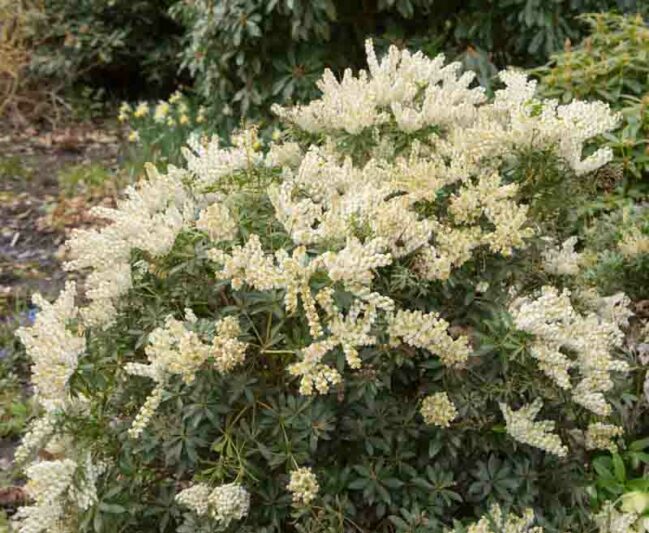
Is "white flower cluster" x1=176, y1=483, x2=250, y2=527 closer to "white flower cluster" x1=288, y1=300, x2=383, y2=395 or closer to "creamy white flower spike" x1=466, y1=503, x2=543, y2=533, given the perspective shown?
"white flower cluster" x1=288, y1=300, x2=383, y2=395

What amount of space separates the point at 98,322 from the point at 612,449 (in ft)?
4.60

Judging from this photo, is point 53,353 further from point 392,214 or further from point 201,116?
point 201,116

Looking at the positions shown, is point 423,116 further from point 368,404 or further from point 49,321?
point 49,321

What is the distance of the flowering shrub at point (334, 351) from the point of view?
6.86 feet

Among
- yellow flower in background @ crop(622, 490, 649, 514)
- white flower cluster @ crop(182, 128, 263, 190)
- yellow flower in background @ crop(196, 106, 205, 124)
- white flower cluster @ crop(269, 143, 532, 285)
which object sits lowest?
yellow flower in background @ crop(622, 490, 649, 514)

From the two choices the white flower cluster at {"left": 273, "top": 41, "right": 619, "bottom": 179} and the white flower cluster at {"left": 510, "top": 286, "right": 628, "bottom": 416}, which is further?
the white flower cluster at {"left": 273, "top": 41, "right": 619, "bottom": 179}

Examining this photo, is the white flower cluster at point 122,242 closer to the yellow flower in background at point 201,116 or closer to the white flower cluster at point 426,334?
the white flower cluster at point 426,334

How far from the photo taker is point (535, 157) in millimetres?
2357

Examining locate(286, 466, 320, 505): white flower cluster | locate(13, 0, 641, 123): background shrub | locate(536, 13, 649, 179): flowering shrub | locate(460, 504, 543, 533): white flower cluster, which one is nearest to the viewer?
locate(286, 466, 320, 505): white flower cluster

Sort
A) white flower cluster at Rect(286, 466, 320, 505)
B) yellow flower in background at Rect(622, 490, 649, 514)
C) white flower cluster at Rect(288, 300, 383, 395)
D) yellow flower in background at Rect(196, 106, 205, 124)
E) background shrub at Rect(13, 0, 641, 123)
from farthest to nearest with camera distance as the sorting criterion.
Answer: yellow flower in background at Rect(196, 106, 205, 124) < background shrub at Rect(13, 0, 641, 123) < yellow flower in background at Rect(622, 490, 649, 514) < white flower cluster at Rect(286, 466, 320, 505) < white flower cluster at Rect(288, 300, 383, 395)

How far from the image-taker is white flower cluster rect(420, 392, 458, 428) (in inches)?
85.0

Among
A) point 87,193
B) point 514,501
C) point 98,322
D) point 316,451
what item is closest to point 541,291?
point 514,501

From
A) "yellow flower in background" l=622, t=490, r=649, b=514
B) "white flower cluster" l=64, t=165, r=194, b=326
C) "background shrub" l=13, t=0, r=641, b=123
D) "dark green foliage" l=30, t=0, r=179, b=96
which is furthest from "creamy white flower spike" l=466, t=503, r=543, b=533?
"dark green foliage" l=30, t=0, r=179, b=96

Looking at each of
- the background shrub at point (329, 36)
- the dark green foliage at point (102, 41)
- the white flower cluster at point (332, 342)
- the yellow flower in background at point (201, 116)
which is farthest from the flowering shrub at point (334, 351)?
the dark green foliage at point (102, 41)
